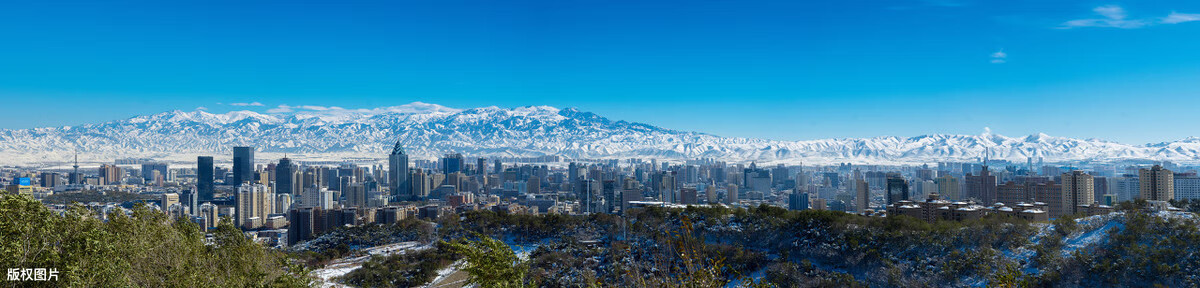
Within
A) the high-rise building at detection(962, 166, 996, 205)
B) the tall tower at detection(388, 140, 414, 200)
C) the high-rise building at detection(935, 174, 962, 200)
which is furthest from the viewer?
the tall tower at detection(388, 140, 414, 200)

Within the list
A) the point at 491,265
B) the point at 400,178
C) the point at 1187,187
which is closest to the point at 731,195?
the point at 1187,187

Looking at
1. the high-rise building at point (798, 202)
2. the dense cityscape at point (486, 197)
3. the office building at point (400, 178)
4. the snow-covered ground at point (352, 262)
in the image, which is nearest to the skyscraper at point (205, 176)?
the dense cityscape at point (486, 197)

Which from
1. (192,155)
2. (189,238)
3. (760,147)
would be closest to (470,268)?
(189,238)

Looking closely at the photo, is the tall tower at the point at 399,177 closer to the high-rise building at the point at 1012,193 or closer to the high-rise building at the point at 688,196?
the high-rise building at the point at 688,196

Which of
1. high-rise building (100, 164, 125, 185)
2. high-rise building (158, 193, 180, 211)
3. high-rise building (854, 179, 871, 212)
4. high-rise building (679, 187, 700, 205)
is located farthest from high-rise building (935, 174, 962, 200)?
high-rise building (100, 164, 125, 185)

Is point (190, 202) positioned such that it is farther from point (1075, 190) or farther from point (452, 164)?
point (1075, 190)

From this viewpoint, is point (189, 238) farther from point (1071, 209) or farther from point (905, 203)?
point (1071, 209)

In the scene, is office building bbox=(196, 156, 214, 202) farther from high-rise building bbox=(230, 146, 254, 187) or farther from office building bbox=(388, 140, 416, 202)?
office building bbox=(388, 140, 416, 202)
